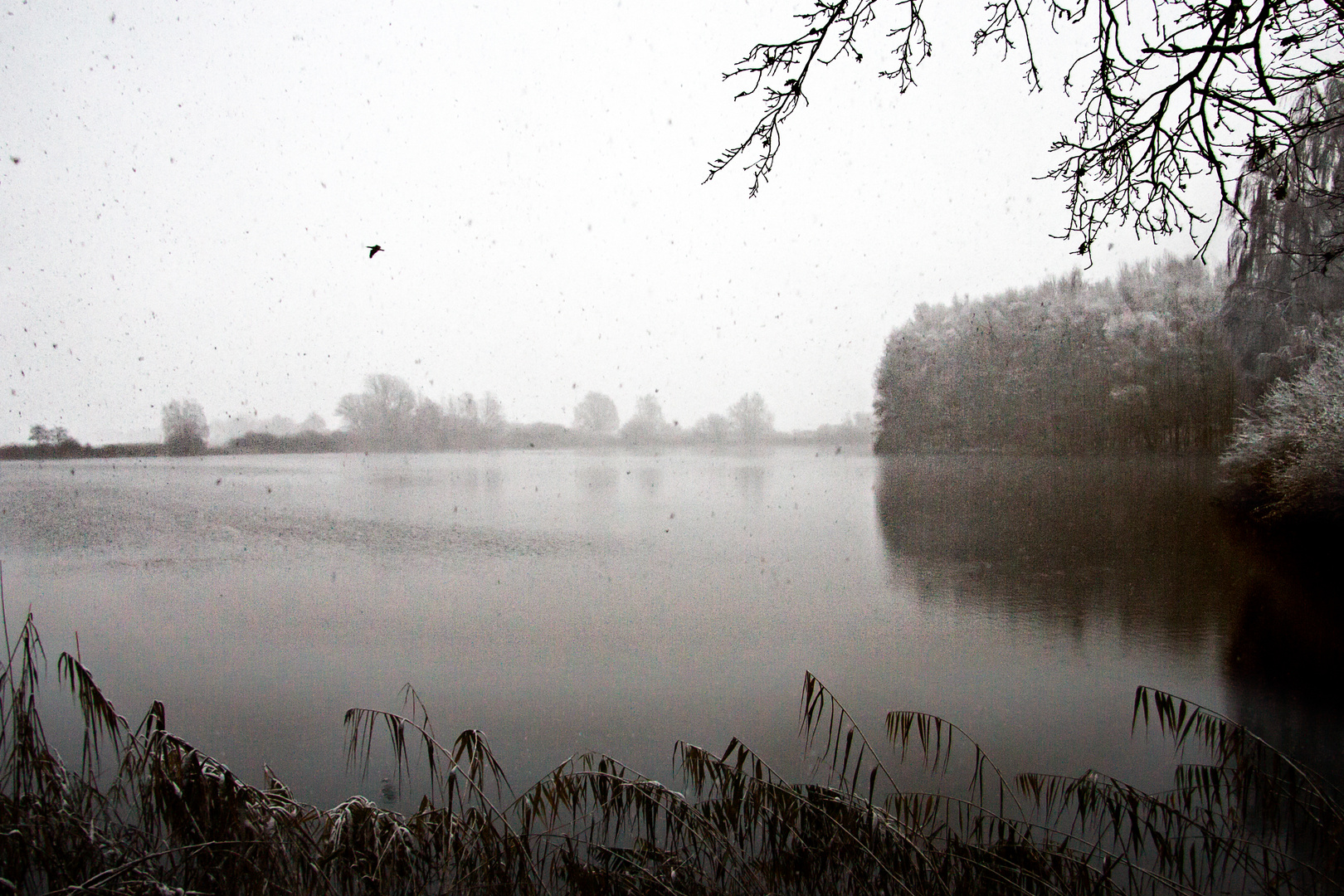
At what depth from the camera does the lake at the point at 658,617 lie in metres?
3.65

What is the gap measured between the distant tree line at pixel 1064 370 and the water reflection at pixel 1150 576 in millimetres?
1768

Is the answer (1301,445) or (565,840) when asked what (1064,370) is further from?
(565,840)

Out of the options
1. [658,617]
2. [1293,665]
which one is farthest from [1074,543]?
[658,617]

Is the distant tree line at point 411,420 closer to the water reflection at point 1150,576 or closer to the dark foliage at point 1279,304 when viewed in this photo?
the water reflection at point 1150,576

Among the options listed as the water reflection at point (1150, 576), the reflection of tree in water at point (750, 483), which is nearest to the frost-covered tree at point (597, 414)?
the reflection of tree in water at point (750, 483)

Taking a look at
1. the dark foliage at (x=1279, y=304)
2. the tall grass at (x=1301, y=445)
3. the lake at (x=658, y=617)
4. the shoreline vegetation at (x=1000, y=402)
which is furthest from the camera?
the shoreline vegetation at (x=1000, y=402)

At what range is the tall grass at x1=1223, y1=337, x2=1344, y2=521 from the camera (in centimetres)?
591

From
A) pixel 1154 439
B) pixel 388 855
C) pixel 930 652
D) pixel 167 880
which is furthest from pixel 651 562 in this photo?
pixel 1154 439

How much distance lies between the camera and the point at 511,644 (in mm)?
4801

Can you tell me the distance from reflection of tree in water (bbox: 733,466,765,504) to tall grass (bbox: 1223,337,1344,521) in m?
6.19

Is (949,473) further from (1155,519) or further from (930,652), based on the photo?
(930,652)

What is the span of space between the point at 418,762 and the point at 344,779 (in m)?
0.35

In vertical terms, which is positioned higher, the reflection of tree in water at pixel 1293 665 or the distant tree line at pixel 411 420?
the distant tree line at pixel 411 420

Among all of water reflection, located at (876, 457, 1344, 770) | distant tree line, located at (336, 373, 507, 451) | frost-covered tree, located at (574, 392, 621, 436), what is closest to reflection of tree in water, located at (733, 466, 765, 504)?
water reflection, located at (876, 457, 1344, 770)
